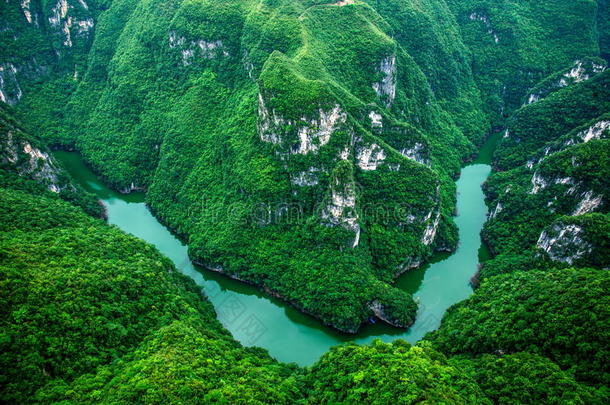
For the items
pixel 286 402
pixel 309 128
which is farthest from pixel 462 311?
pixel 309 128

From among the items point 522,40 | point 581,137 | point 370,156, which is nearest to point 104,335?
point 370,156

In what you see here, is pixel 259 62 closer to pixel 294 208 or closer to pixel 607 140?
pixel 294 208

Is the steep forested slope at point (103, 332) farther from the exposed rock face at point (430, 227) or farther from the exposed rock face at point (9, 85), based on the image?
the exposed rock face at point (9, 85)

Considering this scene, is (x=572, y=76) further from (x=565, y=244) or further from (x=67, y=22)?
(x=67, y=22)

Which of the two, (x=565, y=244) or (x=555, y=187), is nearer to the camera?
(x=565, y=244)

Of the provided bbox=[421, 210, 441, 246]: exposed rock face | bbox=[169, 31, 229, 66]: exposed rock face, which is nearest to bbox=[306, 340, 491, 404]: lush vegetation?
bbox=[421, 210, 441, 246]: exposed rock face

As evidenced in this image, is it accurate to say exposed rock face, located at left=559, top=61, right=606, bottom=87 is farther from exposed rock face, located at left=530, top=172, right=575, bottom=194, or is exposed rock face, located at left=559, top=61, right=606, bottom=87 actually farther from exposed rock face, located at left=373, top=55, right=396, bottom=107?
exposed rock face, located at left=373, top=55, right=396, bottom=107

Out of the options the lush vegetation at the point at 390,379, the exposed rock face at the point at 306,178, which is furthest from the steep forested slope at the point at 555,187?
the exposed rock face at the point at 306,178
